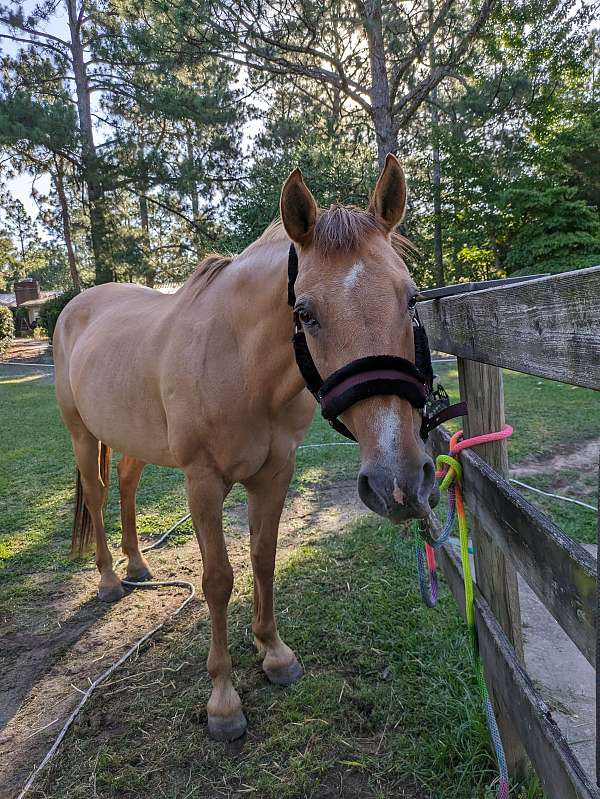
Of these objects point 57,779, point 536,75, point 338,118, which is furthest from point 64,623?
point 536,75

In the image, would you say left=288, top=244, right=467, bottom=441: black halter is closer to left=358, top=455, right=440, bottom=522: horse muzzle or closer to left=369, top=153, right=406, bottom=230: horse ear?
left=358, top=455, right=440, bottom=522: horse muzzle

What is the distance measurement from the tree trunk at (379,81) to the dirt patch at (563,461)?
17.3 feet

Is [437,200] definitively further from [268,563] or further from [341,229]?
[341,229]

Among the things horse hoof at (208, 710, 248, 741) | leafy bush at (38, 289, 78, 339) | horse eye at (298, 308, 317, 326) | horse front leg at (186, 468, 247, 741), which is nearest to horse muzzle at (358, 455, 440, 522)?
horse eye at (298, 308, 317, 326)

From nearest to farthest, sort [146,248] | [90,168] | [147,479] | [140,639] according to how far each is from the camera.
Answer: [140,639] < [147,479] < [90,168] < [146,248]

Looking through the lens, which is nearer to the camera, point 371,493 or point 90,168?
point 371,493

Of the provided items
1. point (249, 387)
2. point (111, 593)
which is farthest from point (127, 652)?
point (249, 387)

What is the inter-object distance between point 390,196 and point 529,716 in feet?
5.30

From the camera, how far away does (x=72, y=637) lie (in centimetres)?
281

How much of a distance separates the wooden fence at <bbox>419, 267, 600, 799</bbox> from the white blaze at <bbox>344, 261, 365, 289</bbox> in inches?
14.1

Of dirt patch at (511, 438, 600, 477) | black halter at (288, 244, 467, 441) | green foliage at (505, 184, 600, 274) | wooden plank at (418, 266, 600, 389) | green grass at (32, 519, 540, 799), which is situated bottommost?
green grass at (32, 519, 540, 799)

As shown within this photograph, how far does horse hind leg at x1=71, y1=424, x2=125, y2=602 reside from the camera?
3228 millimetres

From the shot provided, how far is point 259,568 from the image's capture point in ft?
8.30

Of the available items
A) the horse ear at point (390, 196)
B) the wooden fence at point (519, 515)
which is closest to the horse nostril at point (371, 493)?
the wooden fence at point (519, 515)
